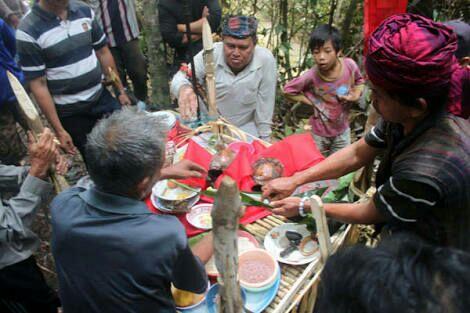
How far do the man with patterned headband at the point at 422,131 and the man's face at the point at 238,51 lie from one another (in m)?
1.59

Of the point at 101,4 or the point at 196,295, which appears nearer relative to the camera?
the point at 196,295

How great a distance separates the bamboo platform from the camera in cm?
153

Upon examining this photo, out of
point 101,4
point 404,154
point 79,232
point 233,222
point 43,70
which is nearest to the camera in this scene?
point 233,222

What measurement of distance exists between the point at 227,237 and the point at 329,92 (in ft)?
8.84

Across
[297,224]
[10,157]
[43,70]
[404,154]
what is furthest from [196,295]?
[10,157]

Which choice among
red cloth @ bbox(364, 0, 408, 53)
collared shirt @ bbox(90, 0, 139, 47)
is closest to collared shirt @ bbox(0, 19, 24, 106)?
collared shirt @ bbox(90, 0, 139, 47)

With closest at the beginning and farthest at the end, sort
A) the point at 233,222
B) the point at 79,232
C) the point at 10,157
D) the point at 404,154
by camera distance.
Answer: the point at 233,222 → the point at 79,232 → the point at 404,154 → the point at 10,157

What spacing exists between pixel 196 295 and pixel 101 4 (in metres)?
3.57

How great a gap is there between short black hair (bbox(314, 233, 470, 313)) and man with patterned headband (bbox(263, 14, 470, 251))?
27.5 inches

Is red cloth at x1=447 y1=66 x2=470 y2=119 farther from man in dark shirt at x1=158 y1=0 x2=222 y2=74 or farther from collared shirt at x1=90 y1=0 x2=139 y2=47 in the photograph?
collared shirt at x1=90 y1=0 x2=139 y2=47

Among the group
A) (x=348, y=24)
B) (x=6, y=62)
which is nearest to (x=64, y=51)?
(x=6, y=62)

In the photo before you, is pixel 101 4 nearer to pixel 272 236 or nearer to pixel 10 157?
pixel 10 157

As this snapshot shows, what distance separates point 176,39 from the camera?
4039 mm

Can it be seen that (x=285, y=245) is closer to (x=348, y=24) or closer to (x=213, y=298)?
(x=213, y=298)
